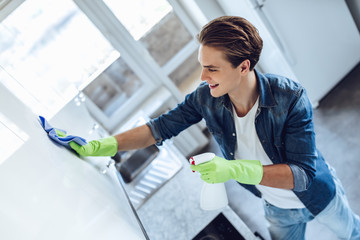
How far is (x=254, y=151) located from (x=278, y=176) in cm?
21

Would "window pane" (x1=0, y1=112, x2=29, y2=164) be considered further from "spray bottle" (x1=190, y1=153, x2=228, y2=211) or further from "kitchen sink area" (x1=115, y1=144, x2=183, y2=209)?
"kitchen sink area" (x1=115, y1=144, x2=183, y2=209)

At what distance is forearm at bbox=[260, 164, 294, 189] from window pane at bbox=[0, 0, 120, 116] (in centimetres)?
110

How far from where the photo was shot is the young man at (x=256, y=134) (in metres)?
1.18

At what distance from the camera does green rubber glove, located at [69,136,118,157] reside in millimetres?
1241

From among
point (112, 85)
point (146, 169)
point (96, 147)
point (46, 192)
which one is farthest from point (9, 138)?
point (112, 85)

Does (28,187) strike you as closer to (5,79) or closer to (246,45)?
(5,79)

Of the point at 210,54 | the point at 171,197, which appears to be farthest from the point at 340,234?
the point at 210,54

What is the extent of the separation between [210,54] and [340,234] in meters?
1.02

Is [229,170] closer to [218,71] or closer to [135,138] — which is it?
[218,71]

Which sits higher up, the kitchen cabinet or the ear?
the kitchen cabinet

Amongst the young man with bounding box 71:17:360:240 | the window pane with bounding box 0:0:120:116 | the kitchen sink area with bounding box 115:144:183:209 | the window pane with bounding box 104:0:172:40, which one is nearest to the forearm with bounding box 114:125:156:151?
the young man with bounding box 71:17:360:240

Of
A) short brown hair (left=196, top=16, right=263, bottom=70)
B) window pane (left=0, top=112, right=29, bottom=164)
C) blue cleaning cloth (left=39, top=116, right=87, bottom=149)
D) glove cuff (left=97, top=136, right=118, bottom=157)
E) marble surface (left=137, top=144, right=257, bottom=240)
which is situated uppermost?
window pane (left=0, top=112, right=29, bottom=164)

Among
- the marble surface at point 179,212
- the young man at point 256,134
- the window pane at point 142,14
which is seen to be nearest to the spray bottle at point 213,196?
the young man at point 256,134

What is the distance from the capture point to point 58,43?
2.39 meters
